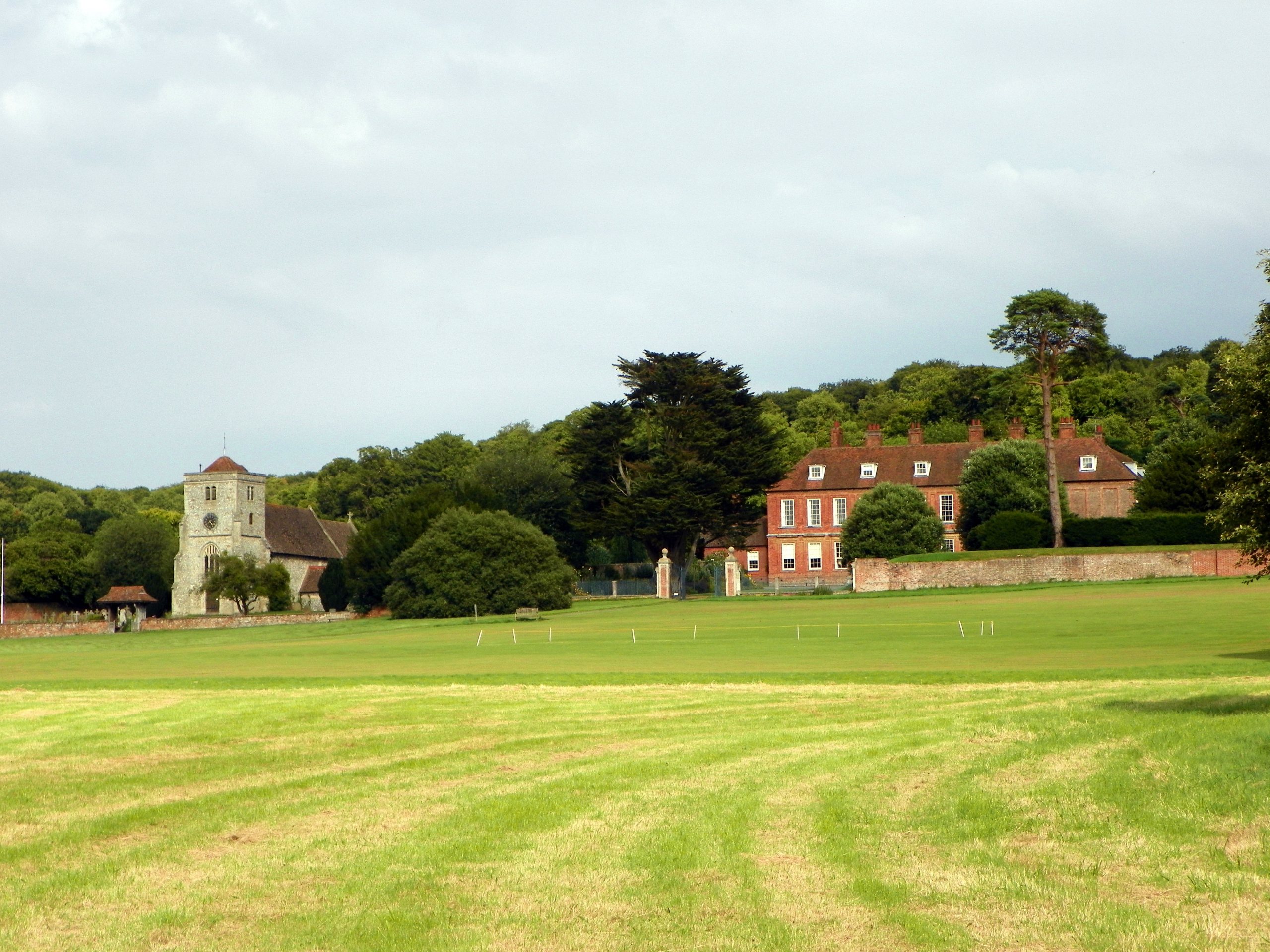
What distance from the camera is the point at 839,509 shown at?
8531cm

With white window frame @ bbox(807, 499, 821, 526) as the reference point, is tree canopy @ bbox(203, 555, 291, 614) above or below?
below

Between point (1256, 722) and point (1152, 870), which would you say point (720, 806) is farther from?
point (1256, 722)

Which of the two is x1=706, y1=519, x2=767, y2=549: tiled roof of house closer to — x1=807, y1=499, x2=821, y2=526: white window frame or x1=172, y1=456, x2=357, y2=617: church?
x1=807, y1=499, x2=821, y2=526: white window frame

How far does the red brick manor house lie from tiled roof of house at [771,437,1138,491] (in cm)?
4

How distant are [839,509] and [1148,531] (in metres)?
25.4

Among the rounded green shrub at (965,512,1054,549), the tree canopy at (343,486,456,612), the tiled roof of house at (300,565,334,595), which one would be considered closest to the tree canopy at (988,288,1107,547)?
the rounded green shrub at (965,512,1054,549)

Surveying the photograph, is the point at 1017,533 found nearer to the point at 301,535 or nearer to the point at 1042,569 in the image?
the point at 1042,569

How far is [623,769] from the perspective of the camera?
41.7 feet

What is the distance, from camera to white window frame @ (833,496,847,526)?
279 feet

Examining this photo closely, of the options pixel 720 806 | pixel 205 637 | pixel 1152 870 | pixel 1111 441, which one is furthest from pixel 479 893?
pixel 1111 441

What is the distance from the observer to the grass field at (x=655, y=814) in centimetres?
764

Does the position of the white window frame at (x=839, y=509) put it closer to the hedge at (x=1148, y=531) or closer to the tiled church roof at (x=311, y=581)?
the hedge at (x=1148, y=531)

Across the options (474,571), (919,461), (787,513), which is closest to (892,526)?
(919,461)

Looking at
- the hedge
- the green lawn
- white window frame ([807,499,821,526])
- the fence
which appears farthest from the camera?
white window frame ([807,499,821,526])
